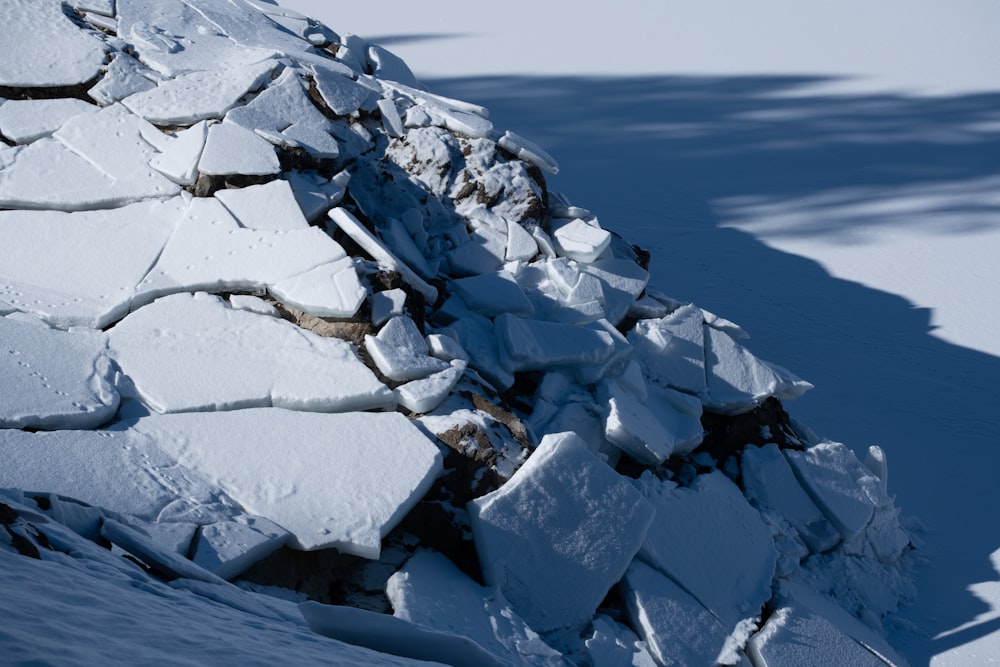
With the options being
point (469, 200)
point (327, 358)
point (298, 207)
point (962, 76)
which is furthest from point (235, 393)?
point (962, 76)

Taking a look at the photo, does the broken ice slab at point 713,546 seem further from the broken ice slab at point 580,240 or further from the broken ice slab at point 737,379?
the broken ice slab at point 580,240

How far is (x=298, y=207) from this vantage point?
2465mm

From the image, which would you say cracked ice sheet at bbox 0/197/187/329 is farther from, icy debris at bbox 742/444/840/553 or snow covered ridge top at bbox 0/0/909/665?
icy debris at bbox 742/444/840/553

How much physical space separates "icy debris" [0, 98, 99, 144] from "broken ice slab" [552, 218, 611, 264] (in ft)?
4.35

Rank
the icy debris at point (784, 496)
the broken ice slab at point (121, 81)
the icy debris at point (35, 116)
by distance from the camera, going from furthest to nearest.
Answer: the broken ice slab at point (121, 81) → the icy debris at point (35, 116) → the icy debris at point (784, 496)

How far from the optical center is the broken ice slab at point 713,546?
217 cm

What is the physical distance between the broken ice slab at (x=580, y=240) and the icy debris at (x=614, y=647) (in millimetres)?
1165

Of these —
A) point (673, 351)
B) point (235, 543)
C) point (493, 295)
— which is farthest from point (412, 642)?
point (673, 351)

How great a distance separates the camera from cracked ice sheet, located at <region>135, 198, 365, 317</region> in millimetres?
2262

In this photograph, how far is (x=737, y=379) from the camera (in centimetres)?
273

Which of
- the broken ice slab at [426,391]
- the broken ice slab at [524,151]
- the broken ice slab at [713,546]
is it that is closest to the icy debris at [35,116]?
the broken ice slab at [524,151]

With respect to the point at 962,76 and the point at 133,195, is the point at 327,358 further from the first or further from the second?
the point at 962,76

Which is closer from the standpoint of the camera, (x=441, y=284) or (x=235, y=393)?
(x=235, y=393)

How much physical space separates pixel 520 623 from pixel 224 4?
251 centimetres
